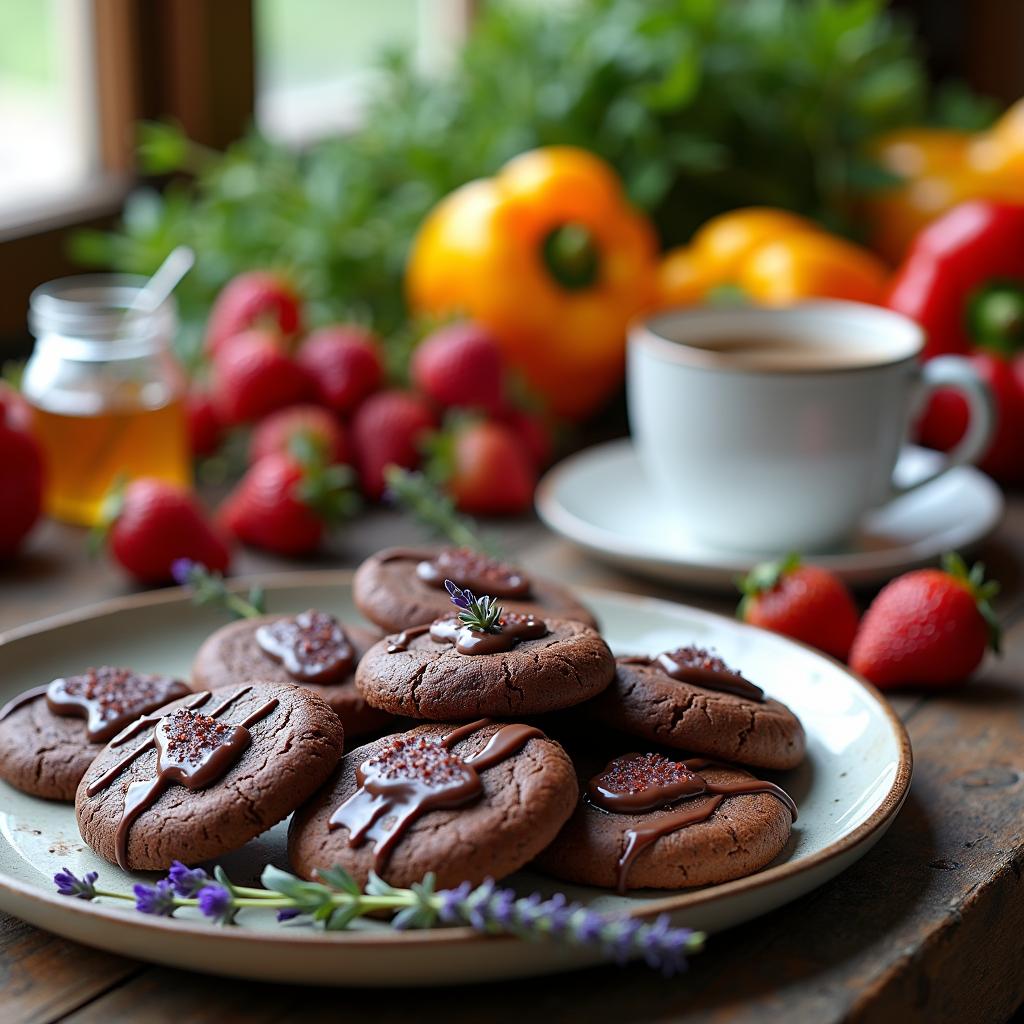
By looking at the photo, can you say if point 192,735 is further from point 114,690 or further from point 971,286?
point 971,286

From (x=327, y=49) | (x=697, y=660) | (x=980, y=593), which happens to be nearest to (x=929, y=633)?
(x=980, y=593)

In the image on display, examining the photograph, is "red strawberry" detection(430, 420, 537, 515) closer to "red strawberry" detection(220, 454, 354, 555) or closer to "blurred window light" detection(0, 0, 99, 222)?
"red strawberry" detection(220, 454, 354, 555)

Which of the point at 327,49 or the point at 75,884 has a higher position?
the point at 327,49

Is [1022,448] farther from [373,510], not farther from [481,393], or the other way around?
[373,510]

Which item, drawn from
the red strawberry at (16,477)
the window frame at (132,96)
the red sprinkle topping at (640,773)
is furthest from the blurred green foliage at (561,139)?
the red sprinkle topping at (640,773)

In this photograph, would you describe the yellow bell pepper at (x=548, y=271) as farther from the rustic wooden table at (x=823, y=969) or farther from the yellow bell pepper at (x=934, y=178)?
the rustic wooden table at (x=823, y=969)

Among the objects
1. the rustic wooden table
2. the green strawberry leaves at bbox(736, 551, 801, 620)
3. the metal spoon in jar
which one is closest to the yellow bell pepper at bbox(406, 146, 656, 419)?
the metal spoon in jar
